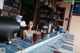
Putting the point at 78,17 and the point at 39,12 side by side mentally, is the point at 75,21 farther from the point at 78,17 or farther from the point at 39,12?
the point at 39,12

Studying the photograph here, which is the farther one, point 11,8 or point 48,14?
point 48,14

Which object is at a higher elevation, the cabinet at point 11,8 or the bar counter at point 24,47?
the cabinet at point 11,8

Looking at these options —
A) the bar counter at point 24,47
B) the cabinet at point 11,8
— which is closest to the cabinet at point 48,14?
the cabinet at point 11,8

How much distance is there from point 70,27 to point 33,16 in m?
2.21

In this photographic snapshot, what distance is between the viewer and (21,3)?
4695mm

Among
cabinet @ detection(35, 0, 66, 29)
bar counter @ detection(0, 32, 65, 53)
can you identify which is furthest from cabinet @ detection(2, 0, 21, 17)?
bar counter @ detection(0, 32, 65, 53)

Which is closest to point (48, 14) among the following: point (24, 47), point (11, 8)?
point (11, 8)

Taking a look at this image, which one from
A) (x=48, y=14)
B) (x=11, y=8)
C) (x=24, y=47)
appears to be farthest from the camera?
(x=48, y=14)

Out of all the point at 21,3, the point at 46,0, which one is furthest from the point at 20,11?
the point at 46,0

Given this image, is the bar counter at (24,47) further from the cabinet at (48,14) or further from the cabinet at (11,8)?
the cabinet at (48,14)

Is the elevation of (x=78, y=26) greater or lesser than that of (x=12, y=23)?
lesser

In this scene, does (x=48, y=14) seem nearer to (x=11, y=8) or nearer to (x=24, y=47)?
(x=11, y=8)

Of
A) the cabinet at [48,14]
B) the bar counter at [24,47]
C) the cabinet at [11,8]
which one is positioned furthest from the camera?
the cabinet at [48,14]

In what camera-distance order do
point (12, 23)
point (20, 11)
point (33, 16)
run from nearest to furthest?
point (12, 23) → point (20, 11) → point (33, 16)
